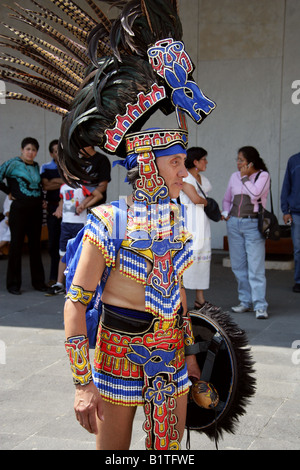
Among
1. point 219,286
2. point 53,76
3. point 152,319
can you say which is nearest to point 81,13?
point 53,76

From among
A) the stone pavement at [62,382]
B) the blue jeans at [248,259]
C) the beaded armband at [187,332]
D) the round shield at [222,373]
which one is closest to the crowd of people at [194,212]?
the blue jeans at [248,259]

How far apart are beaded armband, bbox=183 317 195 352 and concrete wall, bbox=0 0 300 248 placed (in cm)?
804

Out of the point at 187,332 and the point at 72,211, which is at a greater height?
the point at 72,211

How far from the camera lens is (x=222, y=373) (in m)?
2.82

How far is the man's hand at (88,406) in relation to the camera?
2303 mm

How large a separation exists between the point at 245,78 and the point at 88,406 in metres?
9.09

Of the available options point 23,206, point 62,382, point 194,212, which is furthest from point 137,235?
point 23,206

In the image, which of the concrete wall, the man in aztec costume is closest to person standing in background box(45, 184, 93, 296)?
the concrete wall

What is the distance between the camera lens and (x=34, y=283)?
8.02m

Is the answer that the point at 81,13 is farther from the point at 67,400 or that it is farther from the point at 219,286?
the point at 219,286

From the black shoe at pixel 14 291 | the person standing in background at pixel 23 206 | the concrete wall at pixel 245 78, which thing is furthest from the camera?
the concrete wall at pixel 245 78

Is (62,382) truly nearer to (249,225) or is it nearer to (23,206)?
(249,225)

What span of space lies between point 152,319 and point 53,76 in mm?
1198

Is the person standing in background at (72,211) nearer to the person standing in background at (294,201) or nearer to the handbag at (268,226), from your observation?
the handbag at (268,226)
